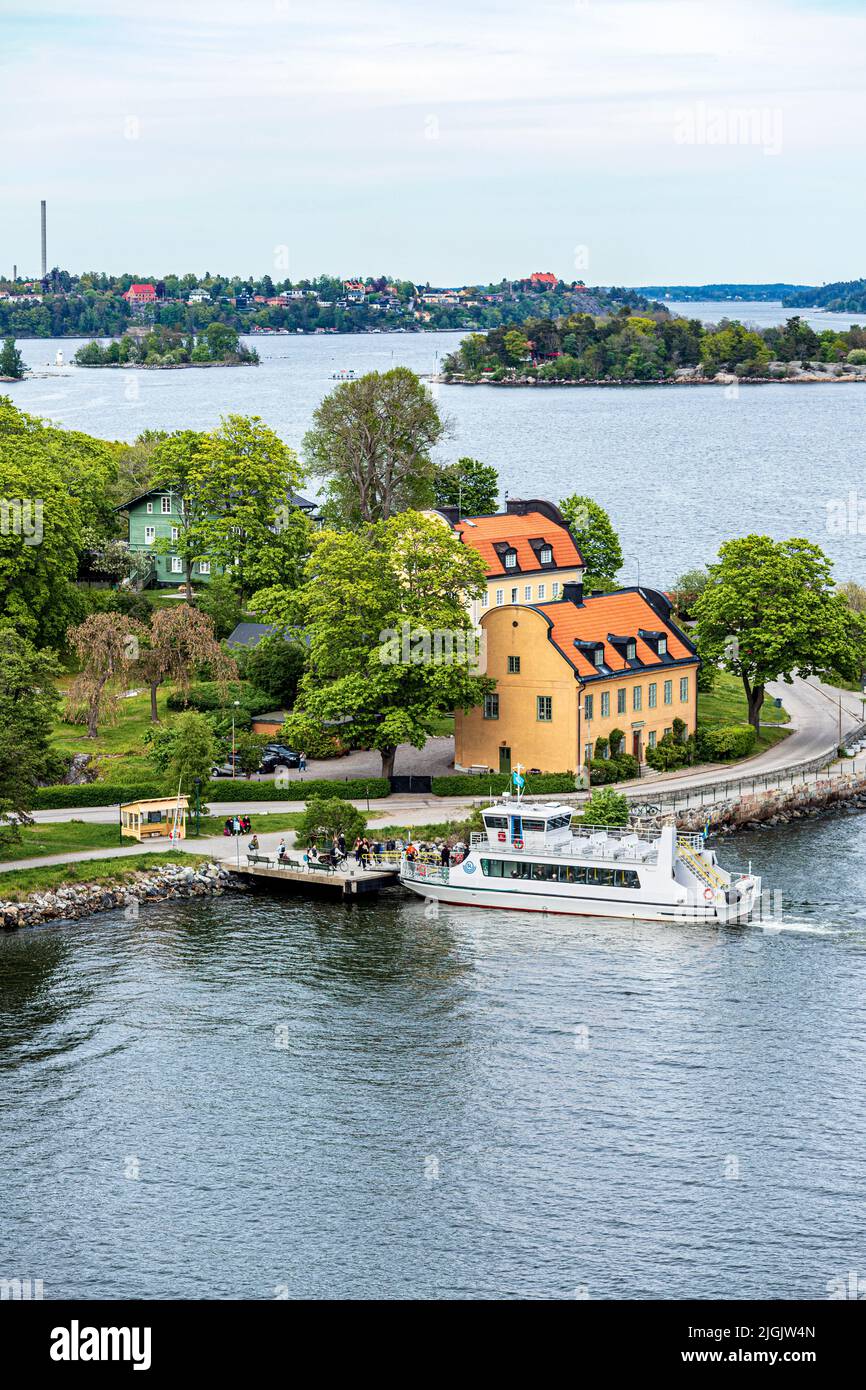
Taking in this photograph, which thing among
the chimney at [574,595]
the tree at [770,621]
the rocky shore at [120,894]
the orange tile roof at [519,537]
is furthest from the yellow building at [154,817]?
the orange tile roof at [519,537]

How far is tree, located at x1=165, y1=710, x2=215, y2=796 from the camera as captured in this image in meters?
80.1

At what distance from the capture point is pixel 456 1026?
2338 inches

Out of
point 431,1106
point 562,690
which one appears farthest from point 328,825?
point 431,1106

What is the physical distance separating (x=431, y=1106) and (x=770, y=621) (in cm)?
4840

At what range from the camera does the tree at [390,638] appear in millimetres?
85250

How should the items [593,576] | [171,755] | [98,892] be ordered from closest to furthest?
[98,892], [171,755], [593,576]

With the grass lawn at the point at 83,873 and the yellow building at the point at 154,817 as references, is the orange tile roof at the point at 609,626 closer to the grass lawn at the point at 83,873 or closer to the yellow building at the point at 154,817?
the yellow building at the point at 154,817

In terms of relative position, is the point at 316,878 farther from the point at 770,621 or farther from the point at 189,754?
the point at 770,621

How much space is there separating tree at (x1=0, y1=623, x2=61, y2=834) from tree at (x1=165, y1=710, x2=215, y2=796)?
5483 mm

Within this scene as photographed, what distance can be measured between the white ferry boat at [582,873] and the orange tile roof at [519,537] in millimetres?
34602

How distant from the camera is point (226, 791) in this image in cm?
8419
